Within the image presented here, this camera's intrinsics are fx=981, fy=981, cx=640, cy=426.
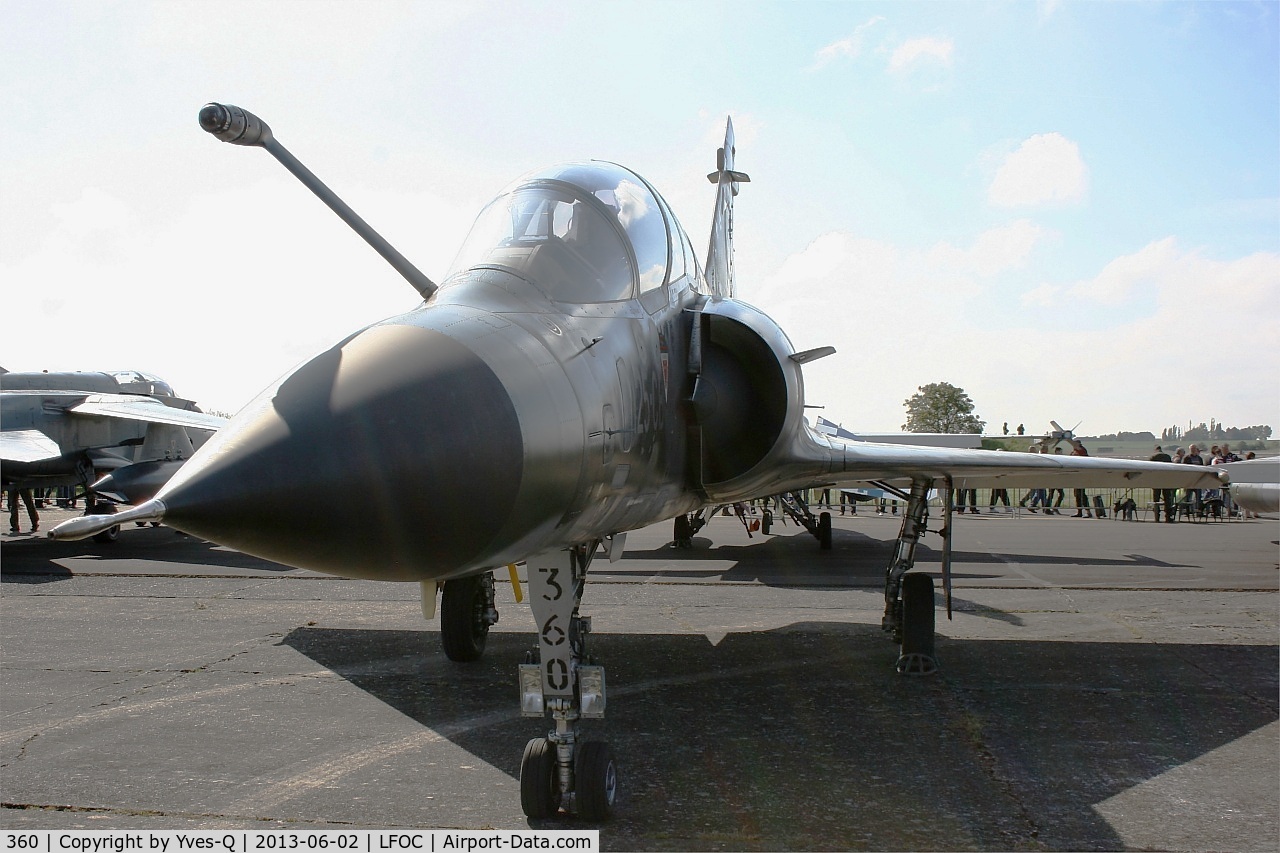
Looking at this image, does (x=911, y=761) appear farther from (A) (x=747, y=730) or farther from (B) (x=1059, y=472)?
(B) (x=1059, y=472)

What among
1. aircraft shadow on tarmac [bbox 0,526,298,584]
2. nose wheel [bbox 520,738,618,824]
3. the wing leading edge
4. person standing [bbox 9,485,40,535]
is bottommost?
aircraft shadow on tarmac [bbox 0,526,298,584]

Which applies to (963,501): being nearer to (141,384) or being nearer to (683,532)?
(683,532)

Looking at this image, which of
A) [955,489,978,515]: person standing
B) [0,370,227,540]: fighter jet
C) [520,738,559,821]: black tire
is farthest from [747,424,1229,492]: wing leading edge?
[955,489,978,515]: person standing

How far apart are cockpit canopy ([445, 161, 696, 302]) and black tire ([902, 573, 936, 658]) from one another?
11.1ft

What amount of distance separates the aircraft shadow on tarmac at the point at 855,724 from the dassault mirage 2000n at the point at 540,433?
1.88ft

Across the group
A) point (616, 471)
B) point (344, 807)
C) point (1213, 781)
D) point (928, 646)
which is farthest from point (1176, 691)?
point (344, 807)

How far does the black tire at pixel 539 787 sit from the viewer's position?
4078 millimetres

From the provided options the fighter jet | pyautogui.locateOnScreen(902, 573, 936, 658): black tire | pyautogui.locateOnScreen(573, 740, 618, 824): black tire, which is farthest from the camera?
the fighter jet

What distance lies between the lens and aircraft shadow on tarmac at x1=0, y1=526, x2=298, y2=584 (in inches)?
527

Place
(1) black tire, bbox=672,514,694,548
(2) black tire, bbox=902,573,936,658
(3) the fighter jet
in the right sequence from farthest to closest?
(1) black tire, bbox=672,514,694,548
(3) the fighter jet
(2) black tire, bbox=902,573,936,658

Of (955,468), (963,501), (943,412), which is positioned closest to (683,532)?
(955,468)

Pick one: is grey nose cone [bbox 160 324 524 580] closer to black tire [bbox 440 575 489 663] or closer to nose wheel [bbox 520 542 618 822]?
nose wheel [bbox 520 542 618 822]

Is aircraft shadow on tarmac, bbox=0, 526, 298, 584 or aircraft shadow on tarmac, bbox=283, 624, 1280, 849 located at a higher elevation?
aircraft shadow on tarmac, bbox=0, 526, 298, 584

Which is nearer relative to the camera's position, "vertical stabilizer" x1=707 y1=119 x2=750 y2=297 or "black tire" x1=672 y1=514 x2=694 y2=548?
"vertical stabilizer" x1=707 y1=119 x2=750 y2=297
